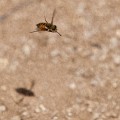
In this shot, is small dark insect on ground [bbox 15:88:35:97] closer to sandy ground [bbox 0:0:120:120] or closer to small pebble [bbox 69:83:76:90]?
sandy ground [bbox 0:0:120:120]

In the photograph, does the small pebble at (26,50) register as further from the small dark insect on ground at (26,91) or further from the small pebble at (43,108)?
the small pebble at (43,108)

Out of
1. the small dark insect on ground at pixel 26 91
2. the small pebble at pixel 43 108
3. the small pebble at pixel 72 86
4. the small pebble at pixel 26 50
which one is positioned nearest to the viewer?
the small pebble at pixel 43 108

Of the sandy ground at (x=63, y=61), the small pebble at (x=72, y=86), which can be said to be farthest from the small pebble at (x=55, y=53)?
the small pebble at (x=72, y=86)

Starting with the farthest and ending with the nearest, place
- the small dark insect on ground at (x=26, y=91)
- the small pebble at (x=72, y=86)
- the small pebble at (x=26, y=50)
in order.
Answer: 1. the small pebble at (x=26, y=50)
2. the small pebble at (x=72, y=86)
3. the small dark insect on ground at (x=26, y=91)

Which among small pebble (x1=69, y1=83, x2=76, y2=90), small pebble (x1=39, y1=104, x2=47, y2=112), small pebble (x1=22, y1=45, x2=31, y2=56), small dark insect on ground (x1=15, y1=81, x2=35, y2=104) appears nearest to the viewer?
small pebble (x1=39, y1=104, x2=47, y2=112)

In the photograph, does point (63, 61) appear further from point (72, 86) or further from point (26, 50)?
point (26, 50)

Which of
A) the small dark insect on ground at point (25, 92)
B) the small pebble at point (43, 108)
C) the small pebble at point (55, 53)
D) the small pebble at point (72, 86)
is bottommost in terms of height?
the small pebble at point (43, 108)

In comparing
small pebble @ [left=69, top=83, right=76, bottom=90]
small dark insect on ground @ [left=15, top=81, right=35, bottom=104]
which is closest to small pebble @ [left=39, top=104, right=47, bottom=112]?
small dark insect on ground @ [left=15, top=81, right=35, bottom=104]

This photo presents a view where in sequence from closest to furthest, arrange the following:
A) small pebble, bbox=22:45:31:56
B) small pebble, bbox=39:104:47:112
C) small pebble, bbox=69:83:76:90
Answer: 1. small pebble, bbox=39:104:47:112
2. small pebble, bbox=69:83:76:90
3. small pebble, bbox=22:45:31:56

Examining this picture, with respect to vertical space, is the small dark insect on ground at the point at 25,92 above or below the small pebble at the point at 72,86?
below
